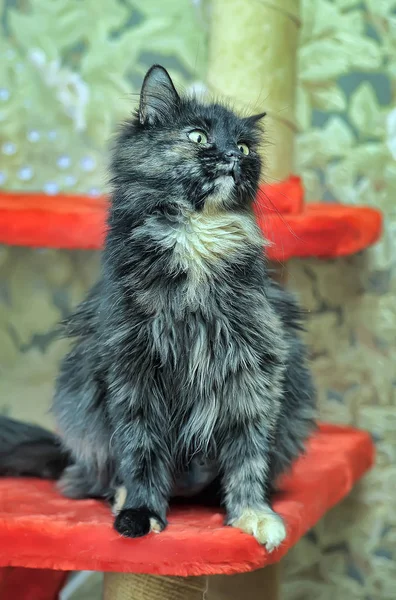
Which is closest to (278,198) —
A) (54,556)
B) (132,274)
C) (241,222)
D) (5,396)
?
(241,222)

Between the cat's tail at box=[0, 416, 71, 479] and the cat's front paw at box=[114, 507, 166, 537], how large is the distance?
39 cm

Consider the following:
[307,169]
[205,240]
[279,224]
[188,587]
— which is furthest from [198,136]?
[307,169]

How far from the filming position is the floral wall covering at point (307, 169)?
6.19 feet

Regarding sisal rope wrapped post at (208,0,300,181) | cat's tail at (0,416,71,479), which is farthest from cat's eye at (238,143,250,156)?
cat's tail at (0,416,71,479)

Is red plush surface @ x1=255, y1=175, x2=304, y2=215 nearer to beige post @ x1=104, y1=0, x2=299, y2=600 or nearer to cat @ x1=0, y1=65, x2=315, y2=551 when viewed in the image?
beige post @ x1=104, y1=0, x2=299, y2=600

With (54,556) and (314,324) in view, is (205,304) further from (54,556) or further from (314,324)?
(314,324)

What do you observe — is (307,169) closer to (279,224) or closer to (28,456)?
(279,224)

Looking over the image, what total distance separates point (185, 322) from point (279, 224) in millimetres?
526

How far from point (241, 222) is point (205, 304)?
146 mm

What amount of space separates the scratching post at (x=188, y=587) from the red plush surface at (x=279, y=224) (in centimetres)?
69

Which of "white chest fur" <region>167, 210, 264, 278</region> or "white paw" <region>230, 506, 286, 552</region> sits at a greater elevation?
"white chest fur" <region>167, 210, 264, 278</region>

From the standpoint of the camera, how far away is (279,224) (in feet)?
4.90

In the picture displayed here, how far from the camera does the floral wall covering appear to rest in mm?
1887

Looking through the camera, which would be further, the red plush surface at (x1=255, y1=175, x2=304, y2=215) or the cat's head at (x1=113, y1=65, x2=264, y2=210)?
the red plush surface at (x1=255, y1=175, x2=304, y2=215)
